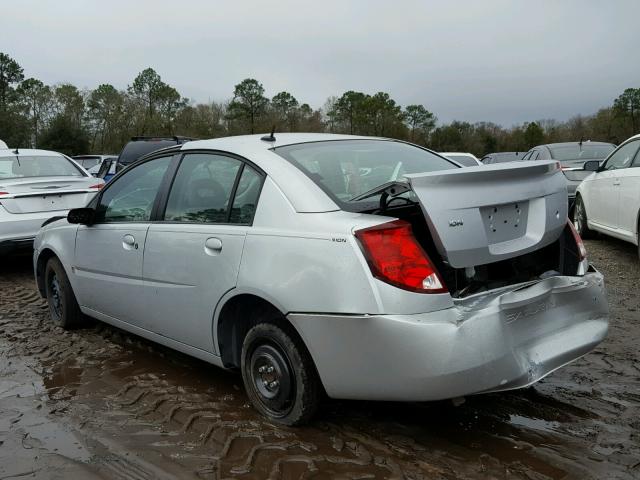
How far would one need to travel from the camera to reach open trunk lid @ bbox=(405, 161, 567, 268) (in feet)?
8.77

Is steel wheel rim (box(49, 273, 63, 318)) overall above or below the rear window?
below

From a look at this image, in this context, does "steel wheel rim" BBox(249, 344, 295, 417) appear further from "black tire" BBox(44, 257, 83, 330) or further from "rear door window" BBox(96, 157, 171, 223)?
"black tire" BBox(44, 257, 83, 330)

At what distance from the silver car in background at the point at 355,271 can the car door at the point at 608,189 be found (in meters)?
4.39

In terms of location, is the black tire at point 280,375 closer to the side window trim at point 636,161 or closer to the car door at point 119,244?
the car door at point 119,244

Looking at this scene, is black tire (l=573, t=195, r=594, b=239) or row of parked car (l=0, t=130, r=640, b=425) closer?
row of parked car (l=0, t=130, r=640, b=425)

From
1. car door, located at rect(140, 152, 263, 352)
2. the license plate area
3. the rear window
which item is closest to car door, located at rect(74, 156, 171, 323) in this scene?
car door, located at rect(140, 152, 263, 352)

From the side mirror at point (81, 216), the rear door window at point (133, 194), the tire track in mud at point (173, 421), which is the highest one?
the rear door window at point (133, 194)

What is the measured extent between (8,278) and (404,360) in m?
6.41

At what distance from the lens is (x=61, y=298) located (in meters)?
5.06

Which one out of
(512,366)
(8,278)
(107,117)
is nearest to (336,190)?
(512,366)

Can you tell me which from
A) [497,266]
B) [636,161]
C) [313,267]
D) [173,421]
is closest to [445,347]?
[313,267]

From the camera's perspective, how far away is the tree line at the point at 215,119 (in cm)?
4822

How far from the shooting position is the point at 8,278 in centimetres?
734

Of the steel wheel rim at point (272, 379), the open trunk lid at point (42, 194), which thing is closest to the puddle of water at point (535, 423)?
the steel wheel rim at point (272, 379)
